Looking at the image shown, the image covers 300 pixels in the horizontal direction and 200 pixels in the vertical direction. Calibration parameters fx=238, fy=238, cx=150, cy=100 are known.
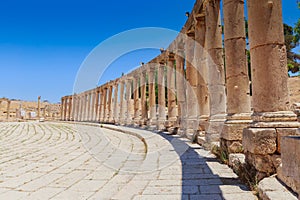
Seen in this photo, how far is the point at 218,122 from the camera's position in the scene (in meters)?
6.92

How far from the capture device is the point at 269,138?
369 cm

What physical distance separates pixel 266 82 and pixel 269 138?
96cm

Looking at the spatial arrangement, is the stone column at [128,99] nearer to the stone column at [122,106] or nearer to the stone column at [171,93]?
the stone column at [122,106]

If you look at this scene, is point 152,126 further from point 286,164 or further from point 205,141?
point 286,164

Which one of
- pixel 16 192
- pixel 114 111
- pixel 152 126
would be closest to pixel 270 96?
pixel 16 192

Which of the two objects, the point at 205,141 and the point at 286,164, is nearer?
the point at 286,164

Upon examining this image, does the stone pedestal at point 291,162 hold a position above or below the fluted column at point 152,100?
below

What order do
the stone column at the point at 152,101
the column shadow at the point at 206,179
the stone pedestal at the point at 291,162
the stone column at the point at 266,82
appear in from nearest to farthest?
the stone pedestal at the point at 291,162 < the column shadow at the point at 206,179 < the stone column at the point at 266,82 < the stone column at the point at 152,101

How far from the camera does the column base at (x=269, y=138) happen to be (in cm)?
363

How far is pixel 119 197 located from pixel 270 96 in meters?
2.93

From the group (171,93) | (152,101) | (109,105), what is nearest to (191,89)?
(171,93)

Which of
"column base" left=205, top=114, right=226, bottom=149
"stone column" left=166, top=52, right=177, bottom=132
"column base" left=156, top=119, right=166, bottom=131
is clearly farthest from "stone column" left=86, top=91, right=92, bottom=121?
"column base" left=205, top=114, right=226, bottom=149

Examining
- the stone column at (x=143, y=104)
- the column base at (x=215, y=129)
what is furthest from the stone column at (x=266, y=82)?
the stone column at (x=143, y=104)

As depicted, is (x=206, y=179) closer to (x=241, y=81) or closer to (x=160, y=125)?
(x=241, y=81)
